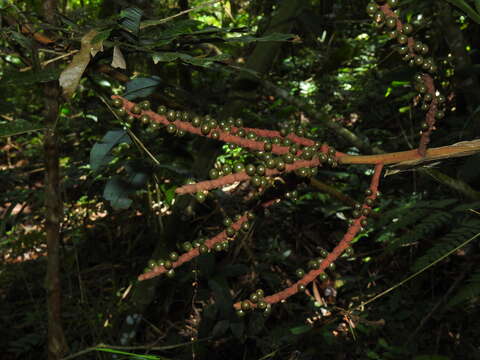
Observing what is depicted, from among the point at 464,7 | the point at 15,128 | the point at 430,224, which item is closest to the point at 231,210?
the point at 430,224

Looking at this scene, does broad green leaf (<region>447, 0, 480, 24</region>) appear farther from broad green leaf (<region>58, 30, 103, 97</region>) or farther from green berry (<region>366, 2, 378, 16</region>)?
broad green leaf (<region>58, 30, 103, 97</region>)

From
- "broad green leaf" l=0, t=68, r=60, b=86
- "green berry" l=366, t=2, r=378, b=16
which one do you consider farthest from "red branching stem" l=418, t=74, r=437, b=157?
"broad green leaf" l=0, t=68, r=60, b=86

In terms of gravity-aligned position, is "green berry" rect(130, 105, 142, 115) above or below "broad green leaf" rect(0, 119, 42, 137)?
above

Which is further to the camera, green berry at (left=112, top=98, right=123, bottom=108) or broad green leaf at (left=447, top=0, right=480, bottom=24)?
green berry at (left=112, top=98, right=123, bottom=108)

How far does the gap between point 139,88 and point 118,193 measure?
27 centimetres

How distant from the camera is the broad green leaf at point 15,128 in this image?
636 millimetres

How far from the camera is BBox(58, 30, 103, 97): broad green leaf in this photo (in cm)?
54

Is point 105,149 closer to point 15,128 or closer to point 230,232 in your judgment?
point 15,128

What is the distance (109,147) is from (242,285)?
129 centimetres

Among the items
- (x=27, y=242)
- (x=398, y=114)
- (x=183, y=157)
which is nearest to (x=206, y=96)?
(x=183, y=157)

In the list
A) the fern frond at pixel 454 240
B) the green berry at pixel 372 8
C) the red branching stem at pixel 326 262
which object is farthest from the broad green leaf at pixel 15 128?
the fern frond at pixel 454 240

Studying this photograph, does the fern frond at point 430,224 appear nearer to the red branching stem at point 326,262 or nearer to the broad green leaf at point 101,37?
the red branching stem at point 326,262

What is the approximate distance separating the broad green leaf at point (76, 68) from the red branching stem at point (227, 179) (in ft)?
0.69

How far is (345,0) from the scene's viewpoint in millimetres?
3006
